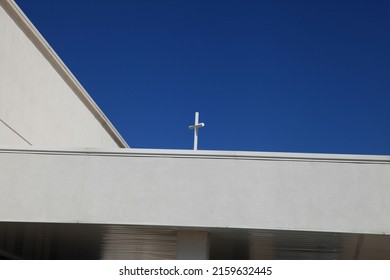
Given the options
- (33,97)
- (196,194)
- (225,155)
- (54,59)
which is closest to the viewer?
(196,194)

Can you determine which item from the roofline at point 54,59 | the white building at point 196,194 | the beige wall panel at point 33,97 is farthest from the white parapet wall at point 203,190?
the roofline at point 54,59

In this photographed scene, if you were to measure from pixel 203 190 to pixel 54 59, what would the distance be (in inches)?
402

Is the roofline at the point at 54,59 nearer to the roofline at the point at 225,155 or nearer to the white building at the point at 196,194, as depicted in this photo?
the white building at the point at 196,194

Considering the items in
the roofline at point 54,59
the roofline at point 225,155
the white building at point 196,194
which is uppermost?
the roofline at point 54,59

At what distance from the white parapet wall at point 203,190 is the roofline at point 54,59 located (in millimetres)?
6286

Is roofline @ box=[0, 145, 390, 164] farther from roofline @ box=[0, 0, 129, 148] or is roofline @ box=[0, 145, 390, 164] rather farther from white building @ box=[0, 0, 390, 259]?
roofline @ box=[0, 0, 129, 148]

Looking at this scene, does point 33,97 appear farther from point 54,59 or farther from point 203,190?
point 203,190

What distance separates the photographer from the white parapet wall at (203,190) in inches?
→ 517

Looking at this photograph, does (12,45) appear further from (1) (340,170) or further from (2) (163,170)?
(1) (340,170)

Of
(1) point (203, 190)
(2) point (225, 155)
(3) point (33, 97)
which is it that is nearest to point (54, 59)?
(3) point (33, 97)

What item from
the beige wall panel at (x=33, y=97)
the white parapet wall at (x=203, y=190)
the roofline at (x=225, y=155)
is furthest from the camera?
the beige wall panel at (x=33, y=97)

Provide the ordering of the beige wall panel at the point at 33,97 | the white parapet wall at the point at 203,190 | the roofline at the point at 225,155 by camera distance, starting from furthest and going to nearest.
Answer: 1. the beige wall panel at the point at 33,97
2. the roofline at the point at 225,155
3. the white parapet wall at the point at 203,190

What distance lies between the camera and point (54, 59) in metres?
21.4

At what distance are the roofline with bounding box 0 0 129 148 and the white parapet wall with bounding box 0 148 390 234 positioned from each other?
20.6ft
